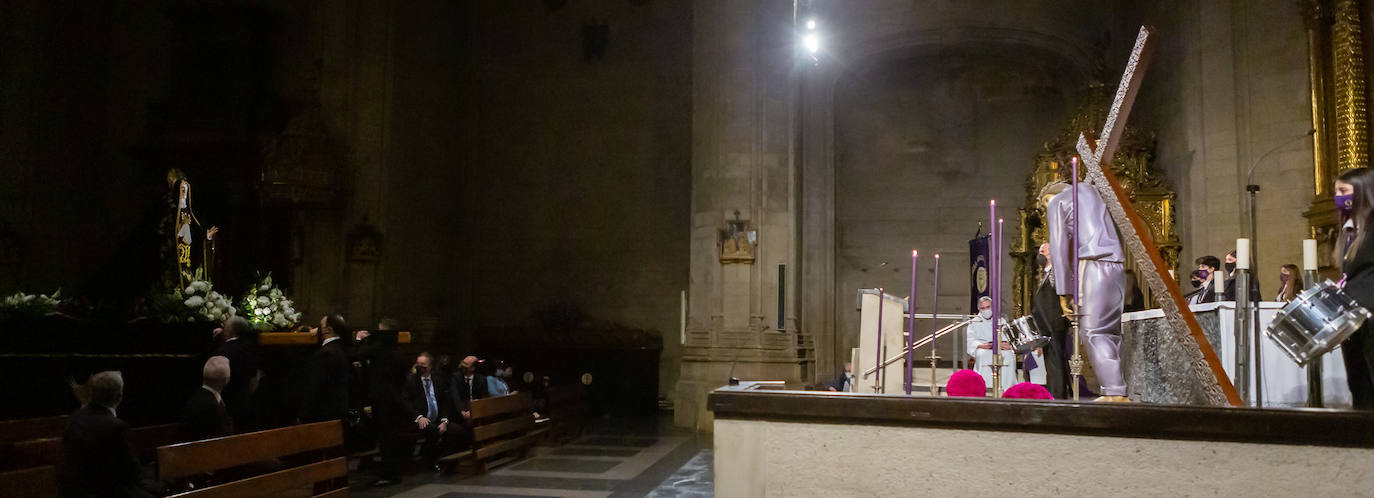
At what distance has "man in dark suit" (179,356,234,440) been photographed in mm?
5211

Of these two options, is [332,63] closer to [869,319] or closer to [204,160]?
[204,160]

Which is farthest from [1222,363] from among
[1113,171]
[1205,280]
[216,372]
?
[1113,171]

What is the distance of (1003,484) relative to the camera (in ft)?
8.54

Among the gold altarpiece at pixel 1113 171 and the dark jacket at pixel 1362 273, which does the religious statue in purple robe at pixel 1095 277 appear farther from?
the gold altarpiece at pixel 1113 171

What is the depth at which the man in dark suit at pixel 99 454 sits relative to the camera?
4.25 m

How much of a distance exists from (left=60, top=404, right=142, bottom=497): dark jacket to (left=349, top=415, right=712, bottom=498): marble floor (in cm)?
270

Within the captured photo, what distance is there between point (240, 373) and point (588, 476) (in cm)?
293

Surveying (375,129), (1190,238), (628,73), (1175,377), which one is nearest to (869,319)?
(1175,377)

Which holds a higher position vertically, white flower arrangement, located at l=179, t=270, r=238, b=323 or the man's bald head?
white flower arrangement, located at l=179, t=270, r=238, b=323

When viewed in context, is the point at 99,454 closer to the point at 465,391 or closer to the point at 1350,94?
the point at 465,391

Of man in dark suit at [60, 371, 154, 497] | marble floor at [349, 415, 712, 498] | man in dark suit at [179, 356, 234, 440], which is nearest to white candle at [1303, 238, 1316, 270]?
marble floor at [349, 415, 712, 498]

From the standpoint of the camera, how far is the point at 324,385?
7.09 m

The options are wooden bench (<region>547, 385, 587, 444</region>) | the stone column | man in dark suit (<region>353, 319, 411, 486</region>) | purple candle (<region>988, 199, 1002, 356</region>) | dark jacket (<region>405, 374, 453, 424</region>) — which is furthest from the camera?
the stone column

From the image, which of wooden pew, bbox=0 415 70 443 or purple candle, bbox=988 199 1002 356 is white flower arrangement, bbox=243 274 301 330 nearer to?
wooden pew, bbox=0 415 70 443
